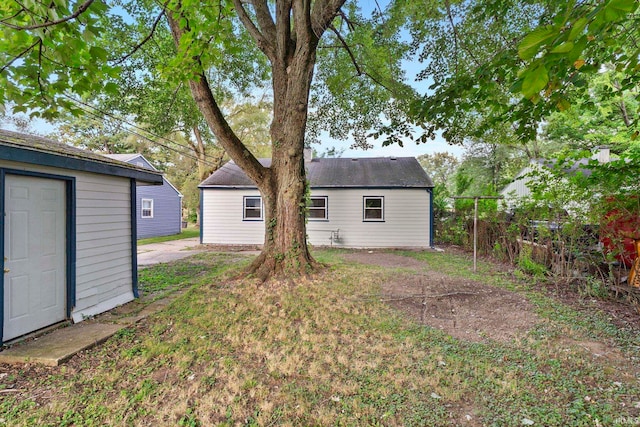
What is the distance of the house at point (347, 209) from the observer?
11789 millimetres

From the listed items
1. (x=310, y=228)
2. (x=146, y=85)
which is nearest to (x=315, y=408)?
(x=146, y=85)

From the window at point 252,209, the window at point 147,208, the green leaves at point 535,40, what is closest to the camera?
the green leaves at point 535,40

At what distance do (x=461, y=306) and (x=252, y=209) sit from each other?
31.2 ft

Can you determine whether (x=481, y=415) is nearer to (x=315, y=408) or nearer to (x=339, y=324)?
(x=315, y=408)

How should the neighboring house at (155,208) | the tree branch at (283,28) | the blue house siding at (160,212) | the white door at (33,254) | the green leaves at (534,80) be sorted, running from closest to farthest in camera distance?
1. the green leaves at (534,80)
2. the white door at (33,254)
3. the tree branch at (283,28)
4. the neighboring house at (155,208)
5. the blue house siding at (160,212)

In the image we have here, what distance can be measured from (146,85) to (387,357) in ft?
29.1

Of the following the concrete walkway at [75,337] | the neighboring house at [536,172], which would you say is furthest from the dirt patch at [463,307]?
the concrete walkway at [75,337]

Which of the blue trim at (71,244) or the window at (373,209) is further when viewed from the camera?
the window at (373,209)

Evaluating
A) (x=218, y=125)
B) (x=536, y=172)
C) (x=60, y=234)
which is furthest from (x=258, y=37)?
(x=536, y=172)

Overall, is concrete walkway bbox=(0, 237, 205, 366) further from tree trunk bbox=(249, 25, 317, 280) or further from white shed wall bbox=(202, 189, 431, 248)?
white shed wall bbox=(202, 189, 431, 248)

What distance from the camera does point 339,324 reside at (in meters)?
4.04

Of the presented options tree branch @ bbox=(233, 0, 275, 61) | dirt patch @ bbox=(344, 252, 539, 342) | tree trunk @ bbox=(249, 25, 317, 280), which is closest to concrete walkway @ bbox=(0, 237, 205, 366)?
tree trunk @ bbox=(249, 25, 317, 280)

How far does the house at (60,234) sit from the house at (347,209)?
7.42 meters

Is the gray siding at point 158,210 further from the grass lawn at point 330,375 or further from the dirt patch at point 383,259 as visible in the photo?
the grass lawn at point 330,375
